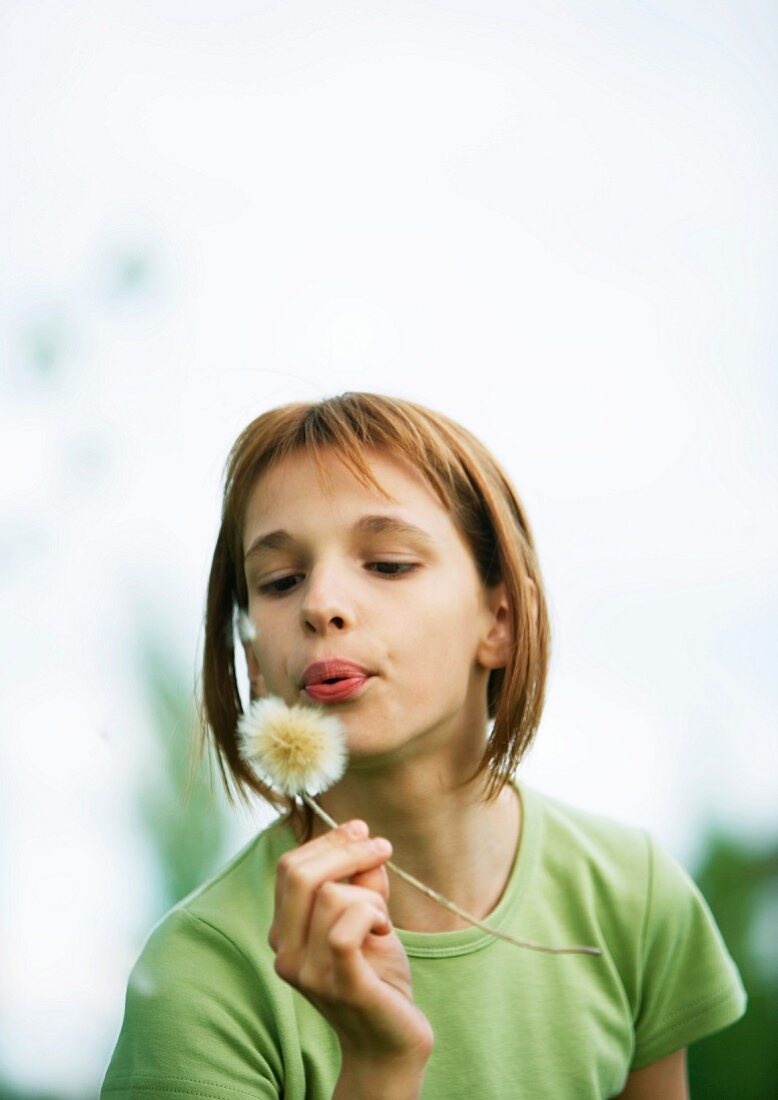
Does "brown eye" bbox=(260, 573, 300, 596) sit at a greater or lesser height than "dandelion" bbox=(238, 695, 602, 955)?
greater

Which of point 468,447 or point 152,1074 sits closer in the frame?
point 152,1074

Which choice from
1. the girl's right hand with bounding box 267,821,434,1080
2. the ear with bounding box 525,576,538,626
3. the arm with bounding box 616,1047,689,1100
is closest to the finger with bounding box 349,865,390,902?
the girl's right hand with bounding box 267,821,434,1080

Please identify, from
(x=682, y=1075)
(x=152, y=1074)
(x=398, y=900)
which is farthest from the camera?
(x=682, y=1075)

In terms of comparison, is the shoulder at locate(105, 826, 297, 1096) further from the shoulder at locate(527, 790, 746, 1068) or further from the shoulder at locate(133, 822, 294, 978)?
the shoulder at locate(527, 790, 746, 1068)

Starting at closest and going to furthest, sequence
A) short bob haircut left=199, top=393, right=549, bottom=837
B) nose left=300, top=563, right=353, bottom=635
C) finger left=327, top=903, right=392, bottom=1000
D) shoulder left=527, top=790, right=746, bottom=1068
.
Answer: finger left=327, top=903, right=392, bottom=1000, nose left=300, top=563, right=353, bottom=635, short bob haircut left=199, top=393, right=549, bottom=837, shoulder left=527, top=790, right=746, bottom=1068

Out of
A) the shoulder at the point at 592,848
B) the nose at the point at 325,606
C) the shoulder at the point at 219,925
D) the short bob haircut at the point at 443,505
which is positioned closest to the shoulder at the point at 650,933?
the shoulder at the point at 592,848

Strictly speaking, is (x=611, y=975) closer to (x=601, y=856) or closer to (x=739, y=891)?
(x=601, y=856)

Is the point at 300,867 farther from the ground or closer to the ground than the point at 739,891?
farther from the ground

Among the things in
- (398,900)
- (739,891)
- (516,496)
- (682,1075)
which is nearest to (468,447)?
(516,496)

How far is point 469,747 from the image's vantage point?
100 cm

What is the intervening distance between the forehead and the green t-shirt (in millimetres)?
306

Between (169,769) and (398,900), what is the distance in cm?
30

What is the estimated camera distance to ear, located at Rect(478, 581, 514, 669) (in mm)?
995

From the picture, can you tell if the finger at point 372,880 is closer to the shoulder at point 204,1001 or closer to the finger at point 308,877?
the finger at point 308,877
